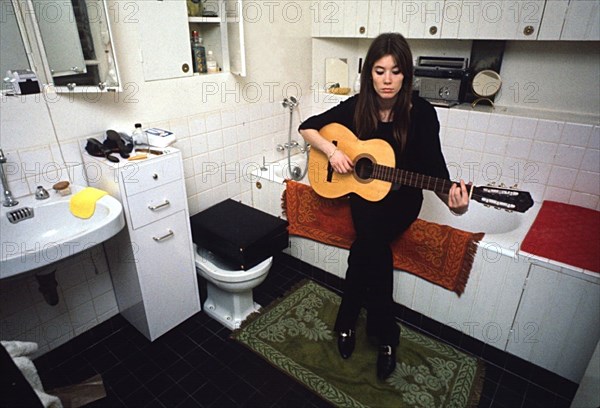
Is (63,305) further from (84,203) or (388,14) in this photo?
(388,14)

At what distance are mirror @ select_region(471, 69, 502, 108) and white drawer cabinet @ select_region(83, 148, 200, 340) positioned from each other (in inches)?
64.9

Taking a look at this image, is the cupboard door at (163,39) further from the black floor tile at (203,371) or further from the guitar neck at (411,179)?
the black floor tile at (203,371)

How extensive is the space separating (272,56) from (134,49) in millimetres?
842

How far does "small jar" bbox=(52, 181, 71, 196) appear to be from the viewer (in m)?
1.49

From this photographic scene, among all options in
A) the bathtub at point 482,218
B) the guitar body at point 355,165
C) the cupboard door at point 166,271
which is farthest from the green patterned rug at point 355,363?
the guitar body at point 355,165

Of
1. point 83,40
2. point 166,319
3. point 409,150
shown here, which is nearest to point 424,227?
point 409,150

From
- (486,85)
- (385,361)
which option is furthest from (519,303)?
(486,85)

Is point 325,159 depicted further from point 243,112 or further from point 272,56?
point 272,56

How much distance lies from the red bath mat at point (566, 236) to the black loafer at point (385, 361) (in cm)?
69

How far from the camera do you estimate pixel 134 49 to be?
166cm

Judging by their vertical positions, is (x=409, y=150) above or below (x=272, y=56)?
below

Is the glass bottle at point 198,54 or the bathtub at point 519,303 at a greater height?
the glass bottle at point 198,54

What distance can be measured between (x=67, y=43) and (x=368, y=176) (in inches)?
50.9

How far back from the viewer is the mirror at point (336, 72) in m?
2.58
